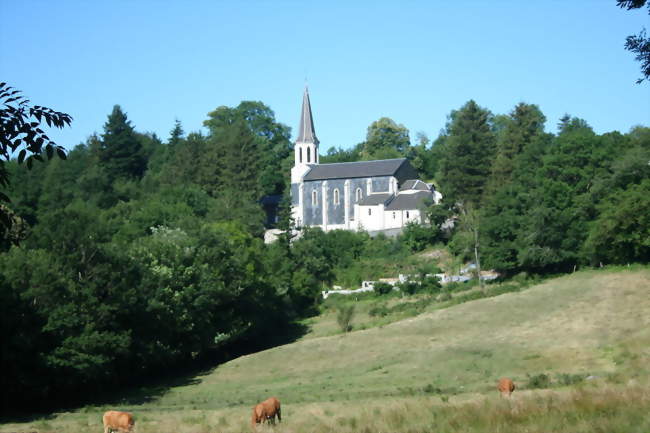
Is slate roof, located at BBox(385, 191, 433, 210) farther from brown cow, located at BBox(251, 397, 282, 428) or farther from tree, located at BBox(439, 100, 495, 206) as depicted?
brown cow, located at BBox(251, 397, 282, 428)

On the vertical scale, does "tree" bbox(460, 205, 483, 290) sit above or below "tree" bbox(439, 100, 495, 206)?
below

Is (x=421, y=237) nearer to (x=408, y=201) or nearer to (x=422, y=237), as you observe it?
(x=422, y=237)

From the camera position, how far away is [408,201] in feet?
280

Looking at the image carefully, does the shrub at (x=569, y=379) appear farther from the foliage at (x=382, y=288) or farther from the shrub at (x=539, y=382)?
the foliage at (x=382, y=288)

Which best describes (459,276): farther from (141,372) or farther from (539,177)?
(141,372)

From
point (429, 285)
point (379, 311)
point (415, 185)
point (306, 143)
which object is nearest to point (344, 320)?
point (379, 311)

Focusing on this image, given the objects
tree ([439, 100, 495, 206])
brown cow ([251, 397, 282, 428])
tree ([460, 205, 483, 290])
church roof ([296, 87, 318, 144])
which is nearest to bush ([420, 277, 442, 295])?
tree ([460, 205, 483, 290])

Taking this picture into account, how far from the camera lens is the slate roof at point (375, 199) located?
88331 millimetres

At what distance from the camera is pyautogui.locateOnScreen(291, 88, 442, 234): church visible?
86.4 meters

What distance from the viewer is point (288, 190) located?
344ft

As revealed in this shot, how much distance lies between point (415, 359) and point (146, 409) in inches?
541

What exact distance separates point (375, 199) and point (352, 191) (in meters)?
5.98

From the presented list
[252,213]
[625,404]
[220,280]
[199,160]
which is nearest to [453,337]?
[220,280]

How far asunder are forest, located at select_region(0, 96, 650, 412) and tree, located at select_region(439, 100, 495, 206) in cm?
15
